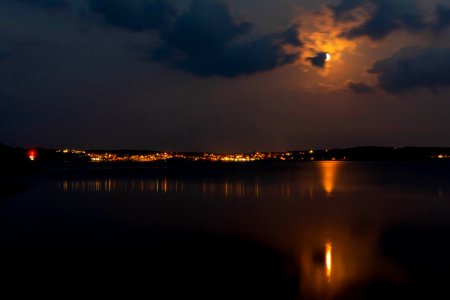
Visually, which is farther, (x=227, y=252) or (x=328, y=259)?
(x=227, y=252)

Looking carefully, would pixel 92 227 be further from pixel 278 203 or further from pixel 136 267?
pixel 278 203

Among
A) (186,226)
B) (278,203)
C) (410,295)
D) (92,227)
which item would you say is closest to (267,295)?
(410,295)

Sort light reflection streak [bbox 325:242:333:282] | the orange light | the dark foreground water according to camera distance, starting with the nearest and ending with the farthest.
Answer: the dark foreground water
light reflection streak [bbox 325:242:333:282]
the orange light

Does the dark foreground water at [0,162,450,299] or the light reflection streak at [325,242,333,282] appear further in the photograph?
the light reflection streak at [325,242,333,282]

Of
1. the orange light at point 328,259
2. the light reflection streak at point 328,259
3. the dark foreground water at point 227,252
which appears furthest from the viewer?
the orange light at point 328,259

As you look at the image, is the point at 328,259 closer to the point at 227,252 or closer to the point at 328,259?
the point at 328,259

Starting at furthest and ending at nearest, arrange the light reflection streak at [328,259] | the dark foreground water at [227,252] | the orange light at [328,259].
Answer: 1. the orange light at [328,259]
2. the light reflection streak at [328,259]
3. the dark foreground water at [227,252]

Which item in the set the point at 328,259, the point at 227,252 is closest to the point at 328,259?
the point at 328,259

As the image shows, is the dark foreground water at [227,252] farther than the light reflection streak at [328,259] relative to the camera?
No

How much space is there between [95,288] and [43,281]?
1377 millimetres

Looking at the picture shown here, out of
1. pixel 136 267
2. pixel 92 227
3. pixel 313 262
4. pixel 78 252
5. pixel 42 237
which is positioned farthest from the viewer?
pixel 92 227

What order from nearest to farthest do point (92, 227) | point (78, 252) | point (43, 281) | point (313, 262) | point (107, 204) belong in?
point (43, 281), point (313, 262), point (78, 252), point (92, 227), point (107, 204)

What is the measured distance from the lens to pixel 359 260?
12430mm

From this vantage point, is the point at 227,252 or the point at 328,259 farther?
the point at 227,252
